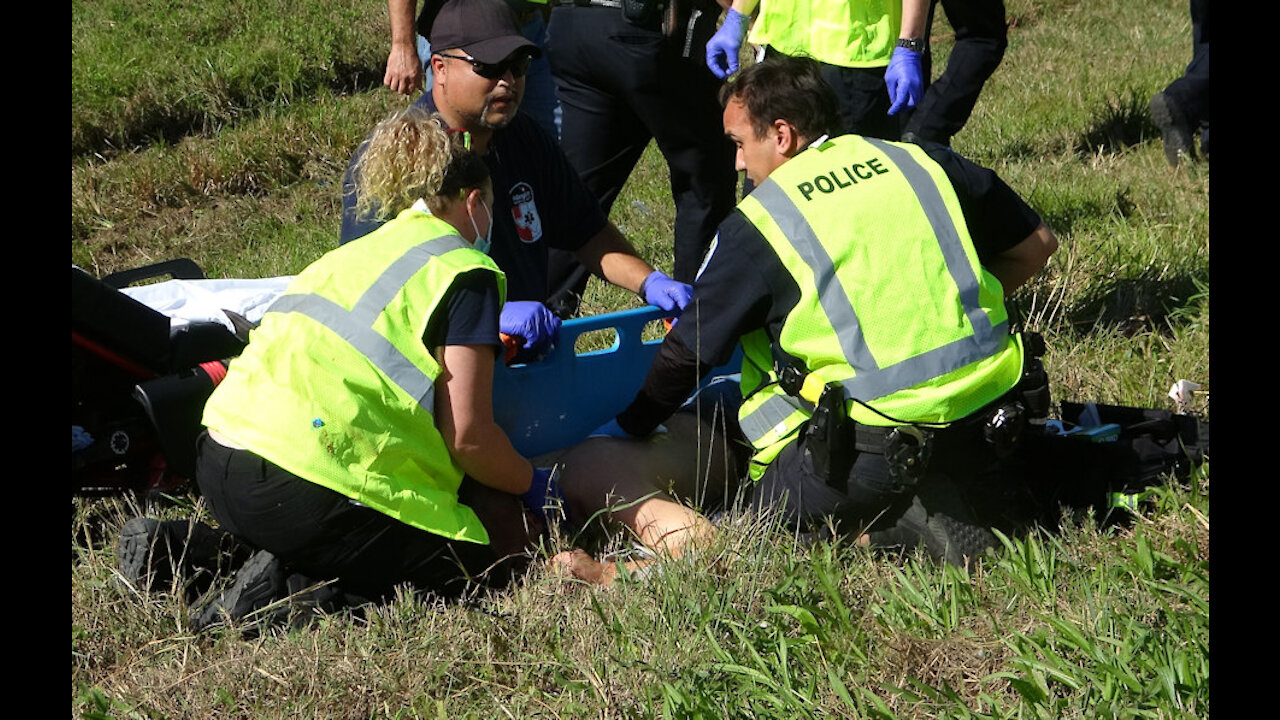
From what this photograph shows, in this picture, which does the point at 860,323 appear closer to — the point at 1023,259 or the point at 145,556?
the point at 1023,259

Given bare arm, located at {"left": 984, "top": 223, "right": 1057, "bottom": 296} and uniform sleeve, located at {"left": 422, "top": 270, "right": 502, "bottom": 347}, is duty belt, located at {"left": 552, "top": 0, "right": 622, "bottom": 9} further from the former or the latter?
uniform sleeve, located at {"left": 422, "top": 270, "right": 502, "bottom": 347}

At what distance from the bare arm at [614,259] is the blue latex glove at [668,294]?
0.14 metres

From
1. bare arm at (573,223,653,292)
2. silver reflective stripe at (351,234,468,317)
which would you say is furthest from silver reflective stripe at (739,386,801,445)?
silver reflective stripe at (351,234,468,317)

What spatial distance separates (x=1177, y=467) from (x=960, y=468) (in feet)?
2.14

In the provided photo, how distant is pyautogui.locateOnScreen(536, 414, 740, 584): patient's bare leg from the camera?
10.4ft

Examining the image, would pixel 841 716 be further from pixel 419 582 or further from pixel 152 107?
pixel 152 107

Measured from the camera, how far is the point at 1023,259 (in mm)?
3252

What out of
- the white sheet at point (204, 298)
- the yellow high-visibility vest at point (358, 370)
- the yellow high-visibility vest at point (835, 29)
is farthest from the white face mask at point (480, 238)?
the yellow high-visibility vest at point (835, 29)

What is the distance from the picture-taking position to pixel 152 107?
7930mm

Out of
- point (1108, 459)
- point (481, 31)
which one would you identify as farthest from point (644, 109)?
point (1108, 459)

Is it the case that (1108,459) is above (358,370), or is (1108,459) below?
below

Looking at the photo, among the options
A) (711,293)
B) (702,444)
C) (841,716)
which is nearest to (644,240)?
(702,444)

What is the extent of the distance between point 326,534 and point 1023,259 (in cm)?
191

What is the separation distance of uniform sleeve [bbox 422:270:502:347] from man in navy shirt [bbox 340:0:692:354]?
44 centimetres
